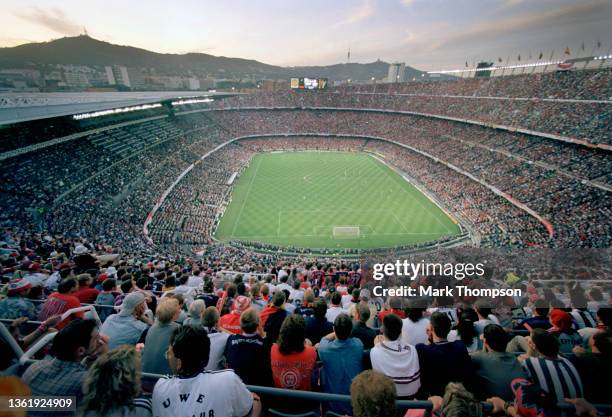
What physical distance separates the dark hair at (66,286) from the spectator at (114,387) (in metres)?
4.96

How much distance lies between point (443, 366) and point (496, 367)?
2.12ft

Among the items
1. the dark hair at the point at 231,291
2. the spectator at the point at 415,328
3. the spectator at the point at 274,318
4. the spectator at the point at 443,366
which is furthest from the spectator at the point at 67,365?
the dark hair at the point at 231,291

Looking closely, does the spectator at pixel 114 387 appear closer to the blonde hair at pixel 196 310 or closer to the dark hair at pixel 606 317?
the blonde hair at pixel 196 310

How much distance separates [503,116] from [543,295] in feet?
143

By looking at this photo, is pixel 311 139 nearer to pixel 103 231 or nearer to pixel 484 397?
pixel 103 231

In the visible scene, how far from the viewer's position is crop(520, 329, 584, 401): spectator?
11.7 ft

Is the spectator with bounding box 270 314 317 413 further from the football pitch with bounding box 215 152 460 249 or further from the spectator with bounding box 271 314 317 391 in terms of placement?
the football pitch with bounding box 215 152 460 249

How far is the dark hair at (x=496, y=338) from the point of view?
3914 millimetres

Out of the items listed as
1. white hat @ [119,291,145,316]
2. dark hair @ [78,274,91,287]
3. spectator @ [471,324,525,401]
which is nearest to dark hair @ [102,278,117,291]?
dark hair @ [78,274,91,287]

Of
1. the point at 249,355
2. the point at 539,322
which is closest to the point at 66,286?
the point at 249,355

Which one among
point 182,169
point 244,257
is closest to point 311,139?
point 182,169

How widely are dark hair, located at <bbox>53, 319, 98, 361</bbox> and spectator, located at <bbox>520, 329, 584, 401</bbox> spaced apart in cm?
535

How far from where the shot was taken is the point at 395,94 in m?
76.2

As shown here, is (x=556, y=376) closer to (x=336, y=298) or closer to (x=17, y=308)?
(x=336, y=298)
